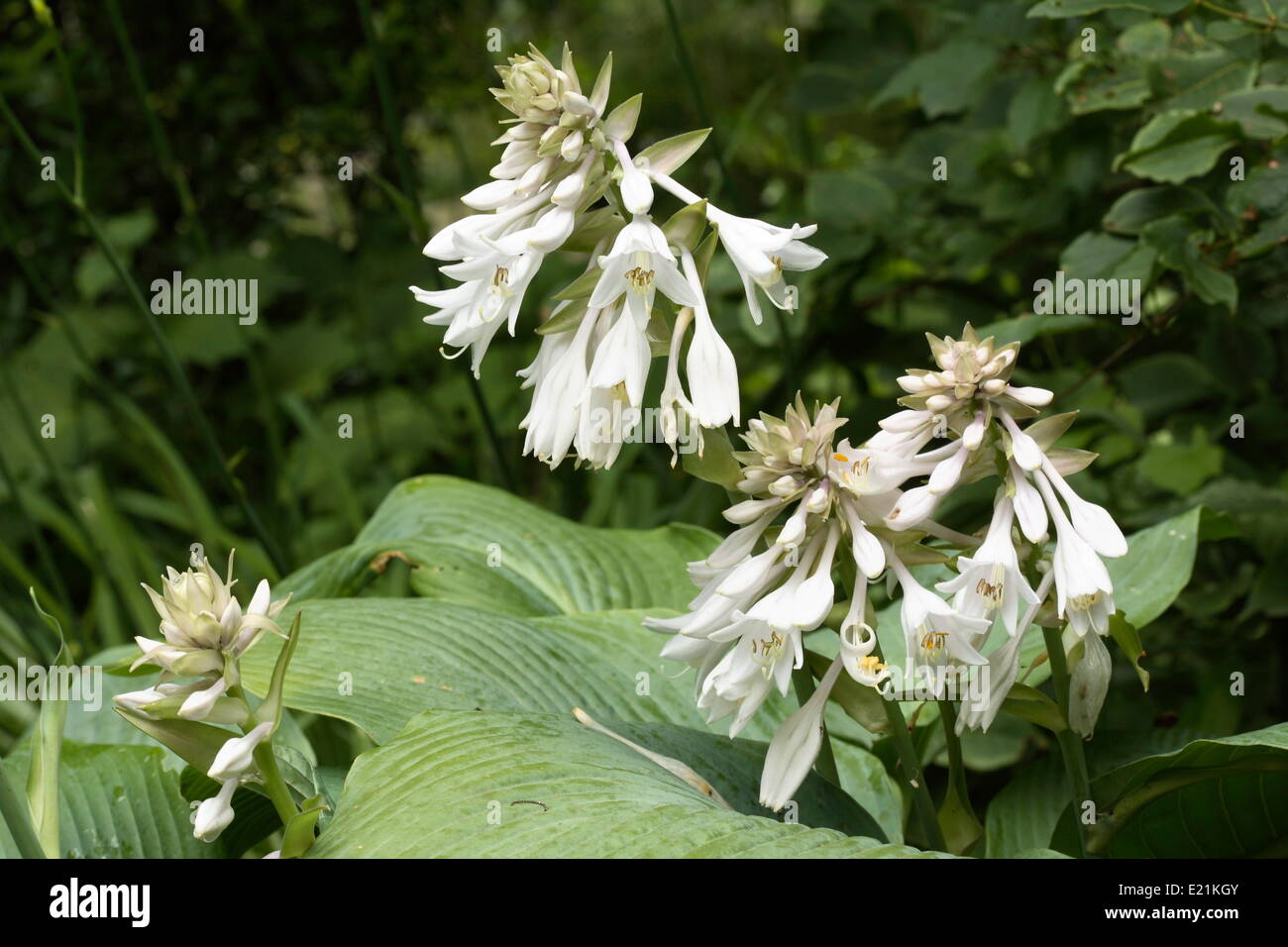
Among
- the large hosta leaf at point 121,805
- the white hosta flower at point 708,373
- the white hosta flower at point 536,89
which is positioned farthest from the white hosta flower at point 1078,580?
the large hosta leaf at point 121,805

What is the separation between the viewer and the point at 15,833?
868 millimetres

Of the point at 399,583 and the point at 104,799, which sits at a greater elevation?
the point at 399,583

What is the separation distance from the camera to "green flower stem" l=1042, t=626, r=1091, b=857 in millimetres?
965

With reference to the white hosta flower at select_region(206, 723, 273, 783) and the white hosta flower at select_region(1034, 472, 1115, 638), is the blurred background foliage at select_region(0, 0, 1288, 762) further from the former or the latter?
the white hosta flower at select_region(206, 723, 273, 783)

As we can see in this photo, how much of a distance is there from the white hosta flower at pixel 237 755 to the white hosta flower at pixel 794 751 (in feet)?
1.30

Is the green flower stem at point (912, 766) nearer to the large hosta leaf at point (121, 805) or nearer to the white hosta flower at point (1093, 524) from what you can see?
the white hosta flower at point (1093, 524)

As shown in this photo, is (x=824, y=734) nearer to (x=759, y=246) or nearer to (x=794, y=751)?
(x=794, y=751)

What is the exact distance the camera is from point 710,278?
2.15 metres

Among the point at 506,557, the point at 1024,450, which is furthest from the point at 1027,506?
the point at 506,557

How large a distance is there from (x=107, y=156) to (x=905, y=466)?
310cm

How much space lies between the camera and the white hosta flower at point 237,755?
0.89 meters
